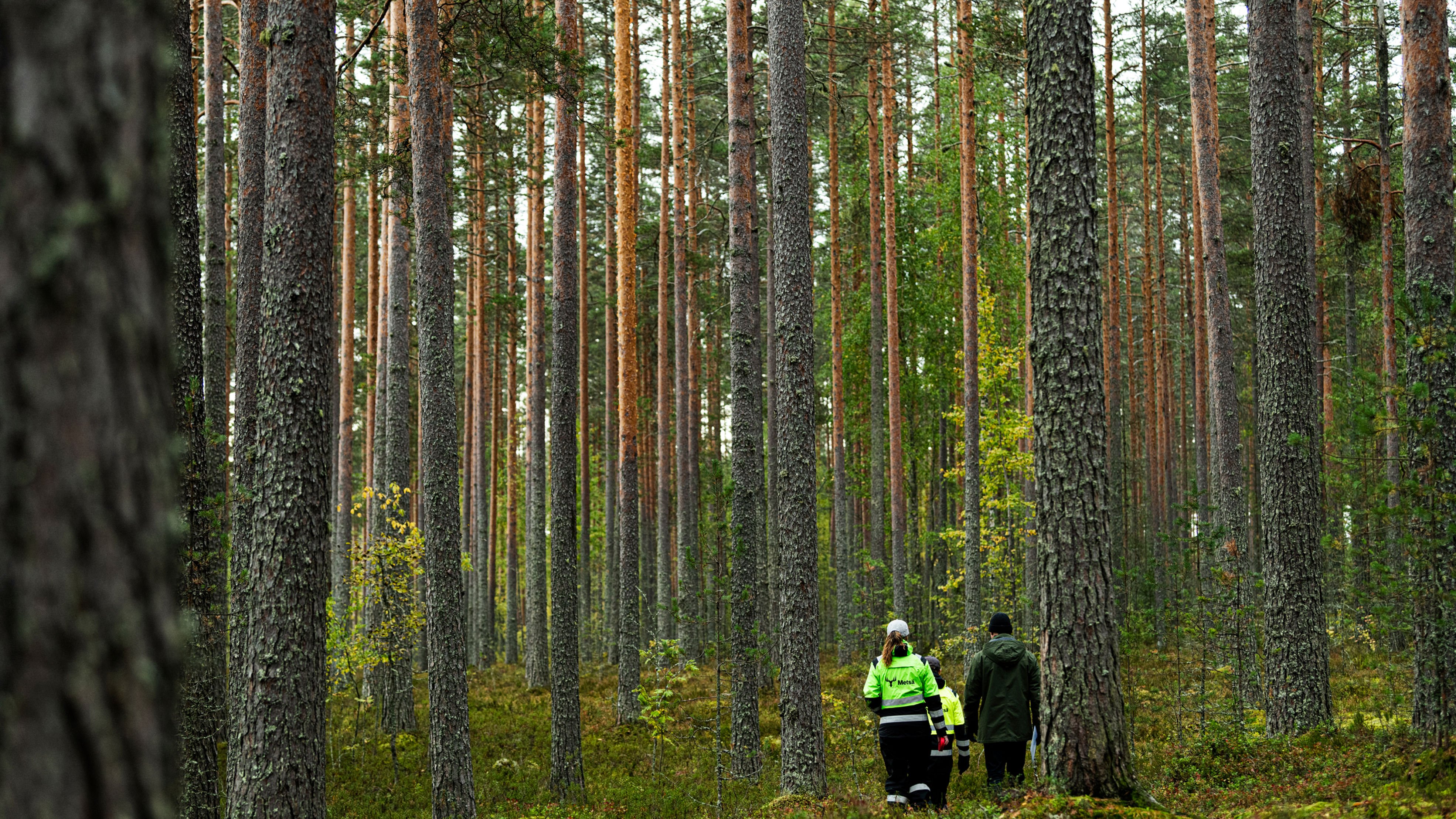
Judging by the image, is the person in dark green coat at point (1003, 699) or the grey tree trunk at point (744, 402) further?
the grey tree trunk at point (744, 402)

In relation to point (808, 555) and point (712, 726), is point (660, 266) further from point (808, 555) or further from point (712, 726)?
point (808, 555)

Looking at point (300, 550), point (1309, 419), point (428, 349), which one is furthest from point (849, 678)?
point (300, 550)

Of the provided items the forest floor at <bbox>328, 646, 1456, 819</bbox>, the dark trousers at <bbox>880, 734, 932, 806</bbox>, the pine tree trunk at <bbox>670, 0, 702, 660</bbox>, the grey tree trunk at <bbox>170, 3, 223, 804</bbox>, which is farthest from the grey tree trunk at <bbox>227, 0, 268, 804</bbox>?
the pine tree trunk at <bbox>670, 0, 702, 660</bbox>

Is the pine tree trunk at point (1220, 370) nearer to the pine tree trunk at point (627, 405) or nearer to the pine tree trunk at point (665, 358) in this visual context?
the pine tree trunk at point (627, 405)

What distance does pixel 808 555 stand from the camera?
903 cm

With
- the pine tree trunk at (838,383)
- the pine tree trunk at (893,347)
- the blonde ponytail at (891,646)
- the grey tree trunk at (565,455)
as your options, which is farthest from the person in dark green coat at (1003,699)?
the pine tree trunk at (838,383)

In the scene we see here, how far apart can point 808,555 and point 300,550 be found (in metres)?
4.81

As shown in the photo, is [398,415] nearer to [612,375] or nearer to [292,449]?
[292,449]

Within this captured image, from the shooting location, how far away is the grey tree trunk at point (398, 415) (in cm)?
1205

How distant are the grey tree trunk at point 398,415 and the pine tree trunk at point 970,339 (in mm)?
9136

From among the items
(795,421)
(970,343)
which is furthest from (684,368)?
(795,421)

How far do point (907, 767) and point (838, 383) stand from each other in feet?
48.3

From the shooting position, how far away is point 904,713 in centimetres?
795

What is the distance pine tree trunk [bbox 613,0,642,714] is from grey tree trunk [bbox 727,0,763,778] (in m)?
3.12
